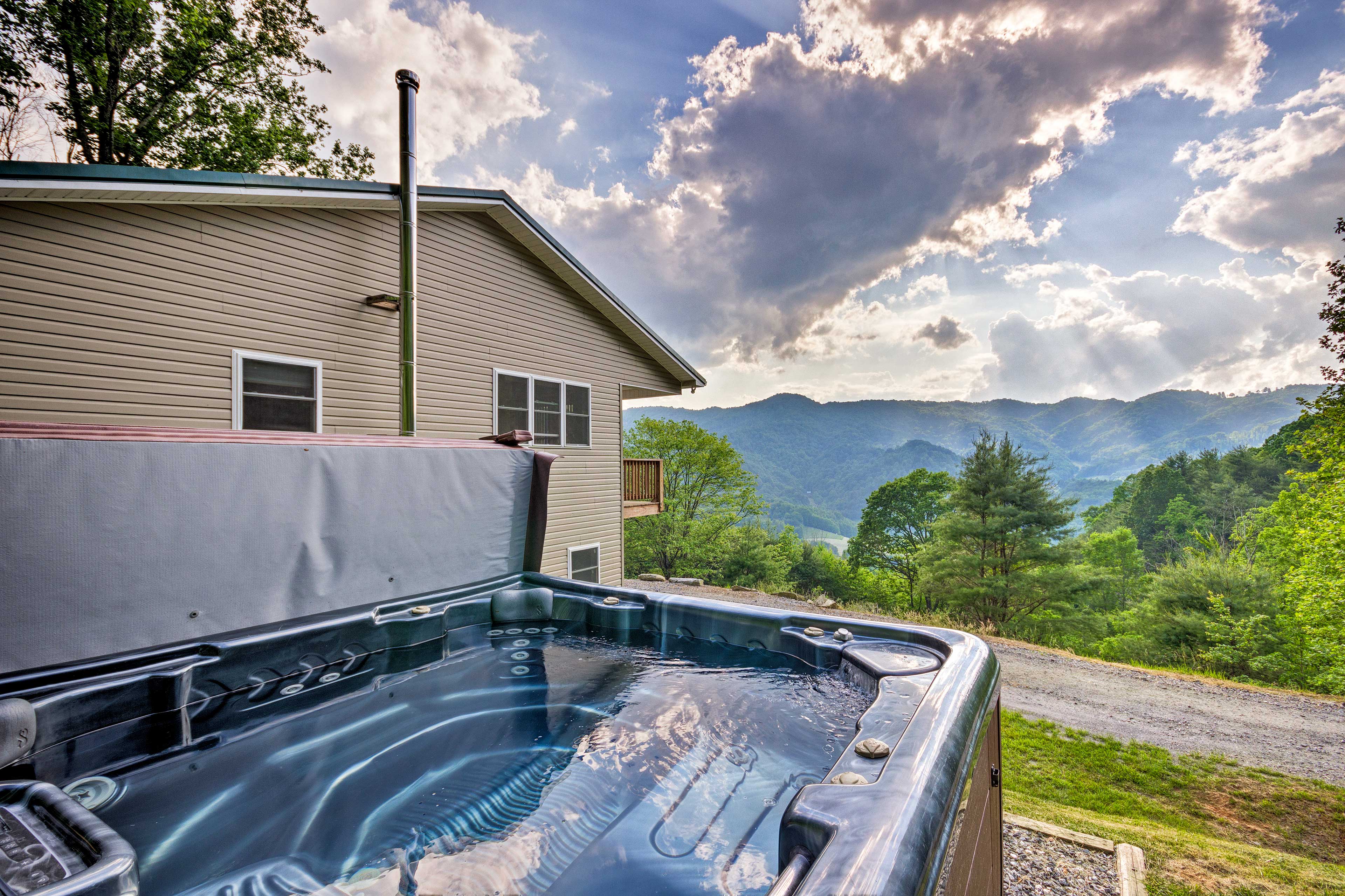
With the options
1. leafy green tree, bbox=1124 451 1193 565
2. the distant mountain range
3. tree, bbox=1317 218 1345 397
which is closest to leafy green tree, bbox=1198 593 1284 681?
tree, bbox=1317 218 1345 397

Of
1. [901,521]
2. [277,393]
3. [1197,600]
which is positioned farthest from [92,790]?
[901,521]

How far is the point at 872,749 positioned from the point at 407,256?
17.2 ft

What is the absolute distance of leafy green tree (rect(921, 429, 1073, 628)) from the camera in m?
13.6

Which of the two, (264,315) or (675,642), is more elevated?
(264,315)

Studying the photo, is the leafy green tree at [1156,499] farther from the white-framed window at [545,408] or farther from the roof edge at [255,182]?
the roof edge at [255,182]

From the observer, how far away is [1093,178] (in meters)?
12.5

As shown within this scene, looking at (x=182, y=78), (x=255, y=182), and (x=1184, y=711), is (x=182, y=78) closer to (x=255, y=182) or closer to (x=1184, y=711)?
(x=255, y=182)

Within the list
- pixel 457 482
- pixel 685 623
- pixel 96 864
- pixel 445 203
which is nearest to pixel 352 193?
pixel 445 203

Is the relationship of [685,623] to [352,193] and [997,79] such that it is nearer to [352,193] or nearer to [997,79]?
[352,193]

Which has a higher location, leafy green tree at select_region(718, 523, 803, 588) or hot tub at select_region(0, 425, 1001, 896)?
hot tub at select_region(0, 425, 1001, 896)

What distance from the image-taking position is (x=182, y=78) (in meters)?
8.39

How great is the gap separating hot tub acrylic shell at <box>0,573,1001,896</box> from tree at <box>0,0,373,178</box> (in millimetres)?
10658

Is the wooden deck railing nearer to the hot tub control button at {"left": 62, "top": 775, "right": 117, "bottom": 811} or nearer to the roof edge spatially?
the roof edge

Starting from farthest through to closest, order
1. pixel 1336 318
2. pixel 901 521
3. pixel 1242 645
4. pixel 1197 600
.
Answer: pixel 901 521 < pixel 1197 600 < pixel 1242 645 < pixel 1336 318
